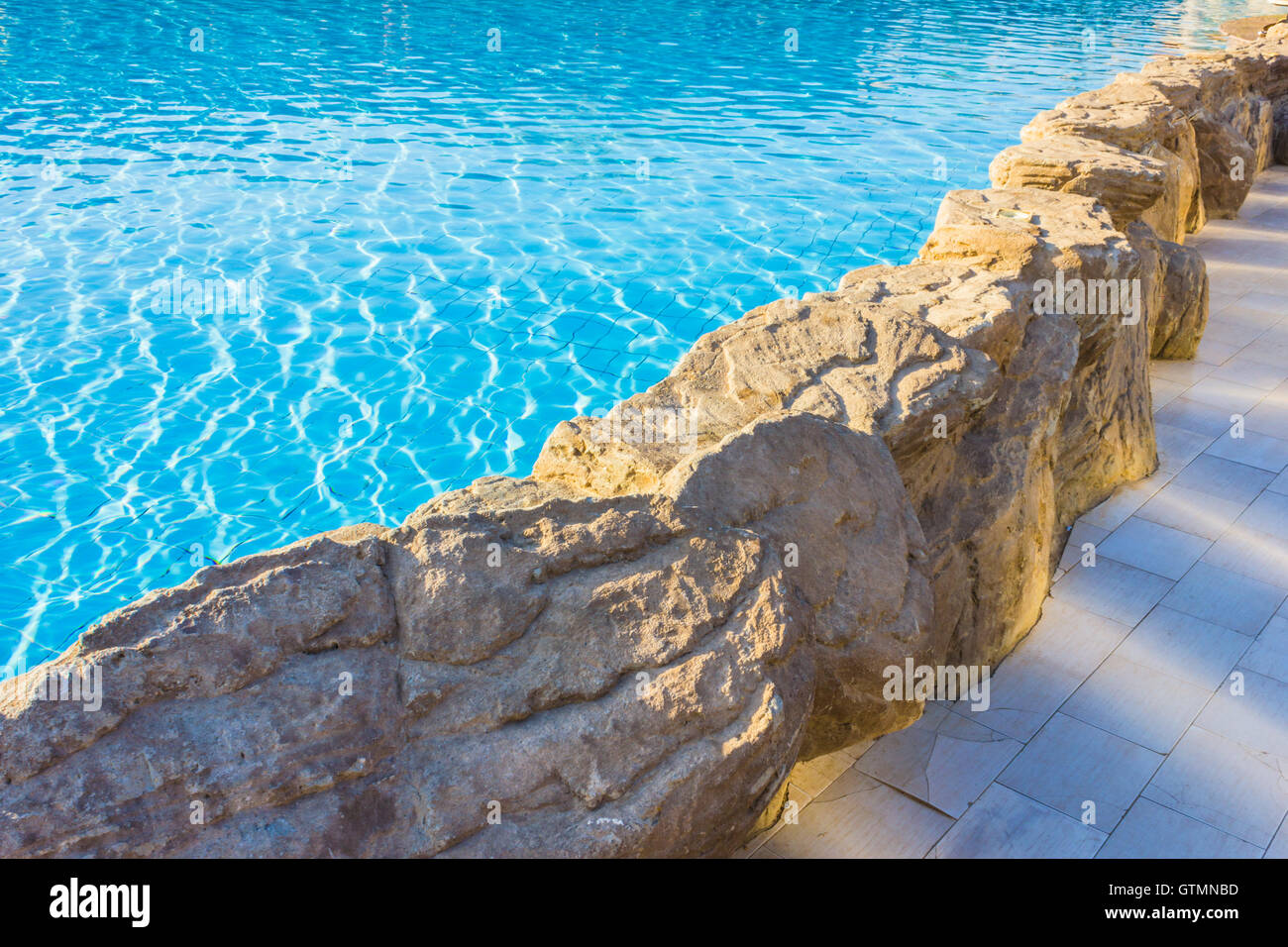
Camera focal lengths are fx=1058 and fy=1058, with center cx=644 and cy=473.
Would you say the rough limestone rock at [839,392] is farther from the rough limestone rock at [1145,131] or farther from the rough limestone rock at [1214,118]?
the rough limestone rock at [1214,118]

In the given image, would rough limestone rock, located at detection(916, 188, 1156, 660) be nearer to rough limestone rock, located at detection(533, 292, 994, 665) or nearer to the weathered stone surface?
rough limestone rock, located at detection(533, 292, 994, 665)

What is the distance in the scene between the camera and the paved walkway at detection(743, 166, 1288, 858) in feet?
10.00

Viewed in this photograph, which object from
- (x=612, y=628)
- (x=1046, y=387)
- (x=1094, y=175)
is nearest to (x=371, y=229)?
(x=1094, y=175)

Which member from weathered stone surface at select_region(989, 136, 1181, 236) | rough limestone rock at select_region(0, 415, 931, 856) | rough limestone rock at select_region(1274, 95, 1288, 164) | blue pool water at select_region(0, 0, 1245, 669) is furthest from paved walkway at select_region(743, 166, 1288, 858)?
rough limestone rock at select_region(1274, 95, 1288, 164)

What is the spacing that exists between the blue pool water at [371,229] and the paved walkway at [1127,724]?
9.74 feet

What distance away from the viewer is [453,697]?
234cm

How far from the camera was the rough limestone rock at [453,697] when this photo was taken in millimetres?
2053

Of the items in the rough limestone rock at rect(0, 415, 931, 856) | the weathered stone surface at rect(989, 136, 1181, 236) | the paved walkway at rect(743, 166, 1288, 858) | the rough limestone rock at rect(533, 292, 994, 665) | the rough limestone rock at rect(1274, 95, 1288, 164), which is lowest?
the paved walkway at rect(743, 166, 1288, 858)

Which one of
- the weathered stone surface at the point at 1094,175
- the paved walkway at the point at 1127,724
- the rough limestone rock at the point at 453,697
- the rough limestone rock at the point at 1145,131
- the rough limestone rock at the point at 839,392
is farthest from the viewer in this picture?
the rough limestone rock at the point at 1145,131

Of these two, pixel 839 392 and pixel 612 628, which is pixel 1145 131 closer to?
pixel 839 392

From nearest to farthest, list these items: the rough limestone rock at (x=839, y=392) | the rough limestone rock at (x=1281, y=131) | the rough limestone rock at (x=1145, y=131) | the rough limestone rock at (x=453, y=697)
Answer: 1. the rough limestone rock at (x=453, y=697)
2. the rough limestone rock at (x=839, y=392)
3. the rough limestone rock at (x=1145, y=131)
4. the rough limestone rock at (x=1281, y=131)

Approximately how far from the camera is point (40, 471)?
5395mm

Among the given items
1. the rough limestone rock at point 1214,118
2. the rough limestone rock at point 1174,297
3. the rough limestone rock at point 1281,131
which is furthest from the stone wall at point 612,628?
the rough limestone rock at point 1281,131

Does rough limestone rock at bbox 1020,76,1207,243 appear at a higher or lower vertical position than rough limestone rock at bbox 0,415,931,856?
higher
